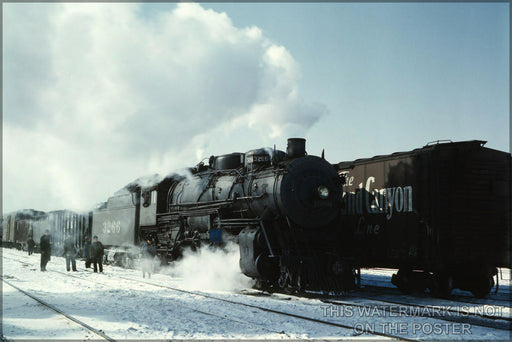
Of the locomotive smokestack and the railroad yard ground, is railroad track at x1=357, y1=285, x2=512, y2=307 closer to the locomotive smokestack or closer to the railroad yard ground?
the railroad yard ground

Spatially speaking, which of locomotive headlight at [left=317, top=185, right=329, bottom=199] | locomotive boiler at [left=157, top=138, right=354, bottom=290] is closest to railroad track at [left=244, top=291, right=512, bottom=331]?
locomotive boiler at [left=157, top=138, right=354, bottom=290]

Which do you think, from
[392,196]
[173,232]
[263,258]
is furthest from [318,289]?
[173,232]

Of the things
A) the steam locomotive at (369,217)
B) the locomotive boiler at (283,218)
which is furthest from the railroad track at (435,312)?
the steam locomotive at (369,217)

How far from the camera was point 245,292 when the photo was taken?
1136 centimetres

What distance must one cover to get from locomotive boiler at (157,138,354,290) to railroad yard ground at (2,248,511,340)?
23.9 inches

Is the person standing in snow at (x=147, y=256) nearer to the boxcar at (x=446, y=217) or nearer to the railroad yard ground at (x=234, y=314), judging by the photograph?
the railroad yard ground at (x=234, y=314)

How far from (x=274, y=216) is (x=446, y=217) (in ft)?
13.2

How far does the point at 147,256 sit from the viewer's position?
15.3m

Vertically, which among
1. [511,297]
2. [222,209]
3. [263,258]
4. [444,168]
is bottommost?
[511,297]

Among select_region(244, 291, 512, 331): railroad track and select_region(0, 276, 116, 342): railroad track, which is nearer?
select_region(0, 276, 116, 342): railroad track

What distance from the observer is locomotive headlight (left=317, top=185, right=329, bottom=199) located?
1124 cm

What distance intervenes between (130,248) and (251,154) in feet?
26.2

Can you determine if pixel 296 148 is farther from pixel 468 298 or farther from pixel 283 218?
pixel 468 298

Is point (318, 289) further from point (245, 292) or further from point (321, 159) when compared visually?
point (321, 159)
